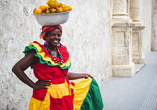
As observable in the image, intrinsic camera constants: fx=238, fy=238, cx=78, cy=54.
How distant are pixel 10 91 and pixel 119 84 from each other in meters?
4.13

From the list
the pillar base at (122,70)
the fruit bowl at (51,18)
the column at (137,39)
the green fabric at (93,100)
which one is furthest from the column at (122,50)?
the fruit bowl at (51,18)

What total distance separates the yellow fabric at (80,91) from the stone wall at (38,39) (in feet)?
3.05

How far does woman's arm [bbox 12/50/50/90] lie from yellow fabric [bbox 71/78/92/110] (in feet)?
1.52

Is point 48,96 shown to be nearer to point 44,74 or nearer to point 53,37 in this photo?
point 44,74

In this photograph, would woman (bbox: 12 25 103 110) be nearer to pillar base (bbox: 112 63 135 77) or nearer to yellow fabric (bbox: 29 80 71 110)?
yellow fabric (bbox: 29 80 71 110)

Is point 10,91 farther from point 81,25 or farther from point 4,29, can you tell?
point 81,25

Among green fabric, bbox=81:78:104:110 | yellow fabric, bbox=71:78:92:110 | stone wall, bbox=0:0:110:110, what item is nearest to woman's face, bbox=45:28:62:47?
yellow fabric, bbox=71:78:92:110

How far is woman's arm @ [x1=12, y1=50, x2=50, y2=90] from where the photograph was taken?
199 centimetres

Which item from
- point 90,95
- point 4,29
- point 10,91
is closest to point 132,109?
point 90,95

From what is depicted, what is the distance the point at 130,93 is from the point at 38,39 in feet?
9.62

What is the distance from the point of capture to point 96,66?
6.36 metres

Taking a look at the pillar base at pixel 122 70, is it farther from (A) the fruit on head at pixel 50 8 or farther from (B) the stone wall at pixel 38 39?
(A) the fruit on head at pixel 50 8

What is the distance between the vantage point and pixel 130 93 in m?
5.56

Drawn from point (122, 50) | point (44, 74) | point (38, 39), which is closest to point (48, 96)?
point (44, 74)
